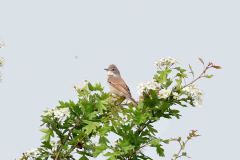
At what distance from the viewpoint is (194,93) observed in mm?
8148

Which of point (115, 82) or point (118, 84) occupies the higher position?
point (115, 82)

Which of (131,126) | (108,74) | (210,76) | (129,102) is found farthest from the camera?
(108,74)

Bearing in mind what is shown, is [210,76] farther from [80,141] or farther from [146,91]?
[80,141]

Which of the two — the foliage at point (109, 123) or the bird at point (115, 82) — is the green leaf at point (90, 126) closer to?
the foliage at point (109, 123)

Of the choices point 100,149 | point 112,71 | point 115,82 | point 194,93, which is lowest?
point 100,149

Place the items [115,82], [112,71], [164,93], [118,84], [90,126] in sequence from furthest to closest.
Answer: [112,71] → [115,82] → [118,84] → [164,93] → [90,126]

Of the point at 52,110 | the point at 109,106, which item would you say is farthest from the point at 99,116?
the point at 52,110

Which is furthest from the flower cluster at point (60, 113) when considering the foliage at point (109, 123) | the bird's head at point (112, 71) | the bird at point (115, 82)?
the bird's head at point (112, 71)

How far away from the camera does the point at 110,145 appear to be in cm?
820

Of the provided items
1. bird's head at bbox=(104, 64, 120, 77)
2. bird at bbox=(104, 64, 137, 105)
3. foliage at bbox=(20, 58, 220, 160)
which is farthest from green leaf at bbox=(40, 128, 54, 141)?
bird's head at bbox=(104, 64, 120, 77)

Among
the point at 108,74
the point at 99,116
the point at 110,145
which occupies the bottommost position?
the point at 110,145

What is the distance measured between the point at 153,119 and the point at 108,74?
8.67m

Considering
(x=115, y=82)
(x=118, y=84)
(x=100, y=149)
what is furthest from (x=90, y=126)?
(x=115, y=82)

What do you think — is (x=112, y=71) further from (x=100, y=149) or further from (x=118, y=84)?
(x=100, y=149)
